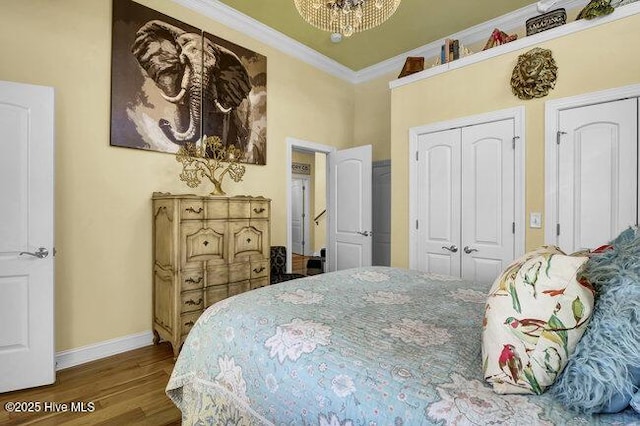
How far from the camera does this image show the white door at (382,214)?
4.31 meters

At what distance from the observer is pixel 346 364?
87 cm

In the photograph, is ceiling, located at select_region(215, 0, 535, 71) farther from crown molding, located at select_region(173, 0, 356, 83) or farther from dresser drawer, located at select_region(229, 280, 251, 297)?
dresser drawer, located at select_region(229, 280, 251, 297)

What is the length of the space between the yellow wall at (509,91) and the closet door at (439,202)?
7.0 inches

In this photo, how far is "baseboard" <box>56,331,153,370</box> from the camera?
231 cm

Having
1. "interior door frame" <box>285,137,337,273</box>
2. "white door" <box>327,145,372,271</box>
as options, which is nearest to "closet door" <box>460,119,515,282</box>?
"white door" <box>327,145,372,271</box>

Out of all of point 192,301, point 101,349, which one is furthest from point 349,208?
point 101,349

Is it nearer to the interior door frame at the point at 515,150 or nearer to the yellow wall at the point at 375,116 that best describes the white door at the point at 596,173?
the interior door frame at the point at 515,150

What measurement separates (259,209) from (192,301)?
0.97m

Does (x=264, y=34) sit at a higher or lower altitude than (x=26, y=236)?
higher

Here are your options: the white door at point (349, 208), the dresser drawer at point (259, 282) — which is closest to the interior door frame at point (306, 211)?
the white door at point (349, 208)

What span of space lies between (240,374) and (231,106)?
2821 mm

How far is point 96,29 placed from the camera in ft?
8.03

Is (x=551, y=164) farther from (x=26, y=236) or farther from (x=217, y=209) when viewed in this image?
A: (x=26, y=236)

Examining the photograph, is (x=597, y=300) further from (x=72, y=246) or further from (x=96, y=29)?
(x=96, y=29)
